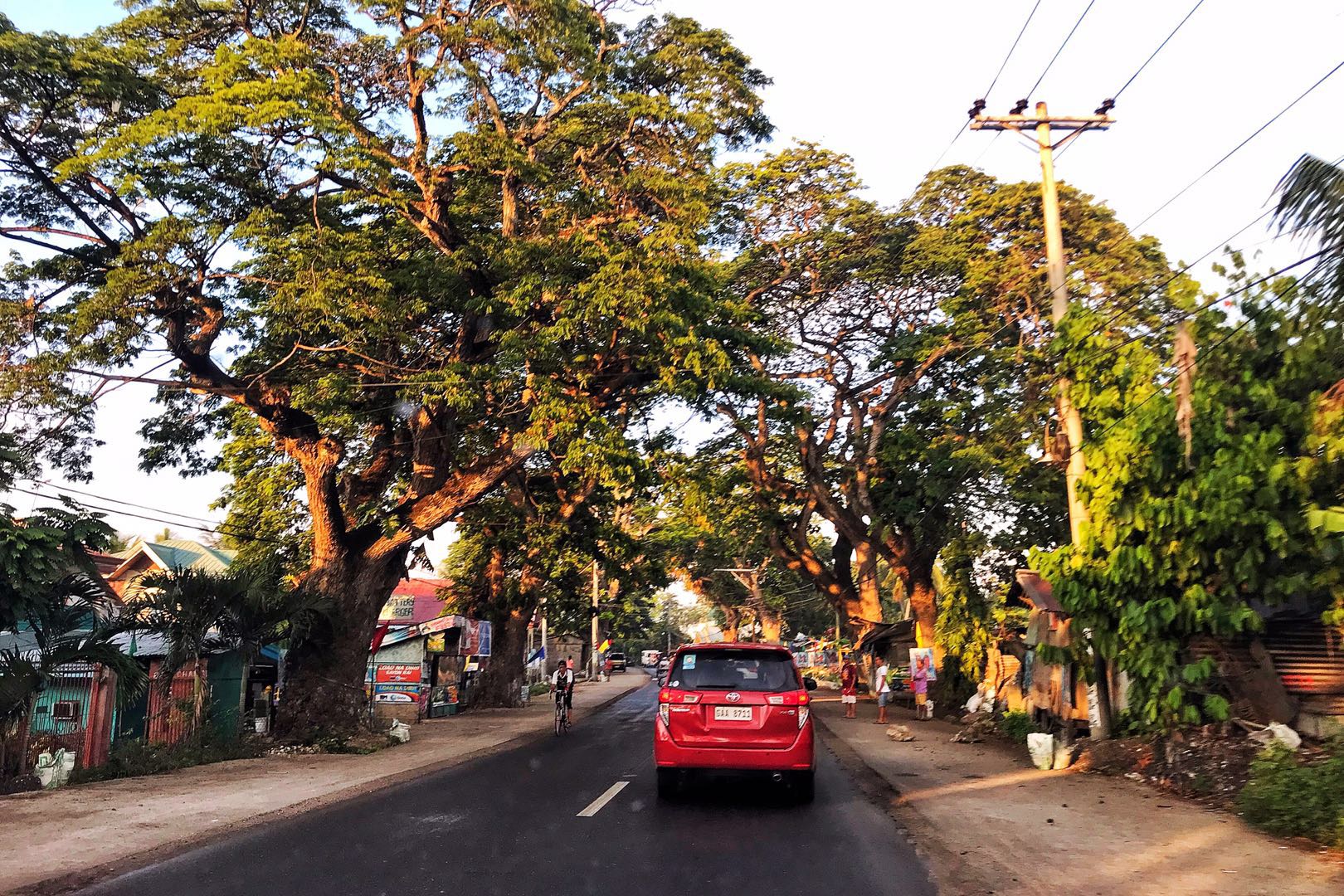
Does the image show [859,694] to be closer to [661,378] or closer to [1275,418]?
[661,378]

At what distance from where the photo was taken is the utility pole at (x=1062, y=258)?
14.2 metres

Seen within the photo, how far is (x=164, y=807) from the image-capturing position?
34.8 ft

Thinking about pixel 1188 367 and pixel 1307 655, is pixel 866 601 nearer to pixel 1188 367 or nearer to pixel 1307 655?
pixel 1307 655

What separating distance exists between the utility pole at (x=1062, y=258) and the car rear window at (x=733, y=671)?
507 cm

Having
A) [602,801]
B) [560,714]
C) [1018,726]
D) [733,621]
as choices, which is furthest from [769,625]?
[602,801]

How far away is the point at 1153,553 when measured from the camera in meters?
12.4

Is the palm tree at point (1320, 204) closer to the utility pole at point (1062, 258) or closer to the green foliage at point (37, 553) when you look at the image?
the utility pole at point (1062, 258)

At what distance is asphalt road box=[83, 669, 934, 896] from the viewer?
6.94 m

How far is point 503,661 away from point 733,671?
24220 millimetres

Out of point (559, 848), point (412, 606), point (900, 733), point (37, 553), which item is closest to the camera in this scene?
point (559, 848)

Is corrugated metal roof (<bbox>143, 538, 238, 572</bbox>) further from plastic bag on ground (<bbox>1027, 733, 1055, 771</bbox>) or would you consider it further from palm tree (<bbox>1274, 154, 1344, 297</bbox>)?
palm tree (<bbox>1274, 154, 1344, 297</bbox>)

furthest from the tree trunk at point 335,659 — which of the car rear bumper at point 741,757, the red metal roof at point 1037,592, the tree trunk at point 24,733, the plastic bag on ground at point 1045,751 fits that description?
the plastic bag on ground at point 1045,751

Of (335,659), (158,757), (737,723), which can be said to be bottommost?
(158,757)

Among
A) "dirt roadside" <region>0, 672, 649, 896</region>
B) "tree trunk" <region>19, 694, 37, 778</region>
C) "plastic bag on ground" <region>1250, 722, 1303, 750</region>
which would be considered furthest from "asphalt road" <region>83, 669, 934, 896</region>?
"plastic bag on ground" <region>1250, 722, 1303, 750</region>
